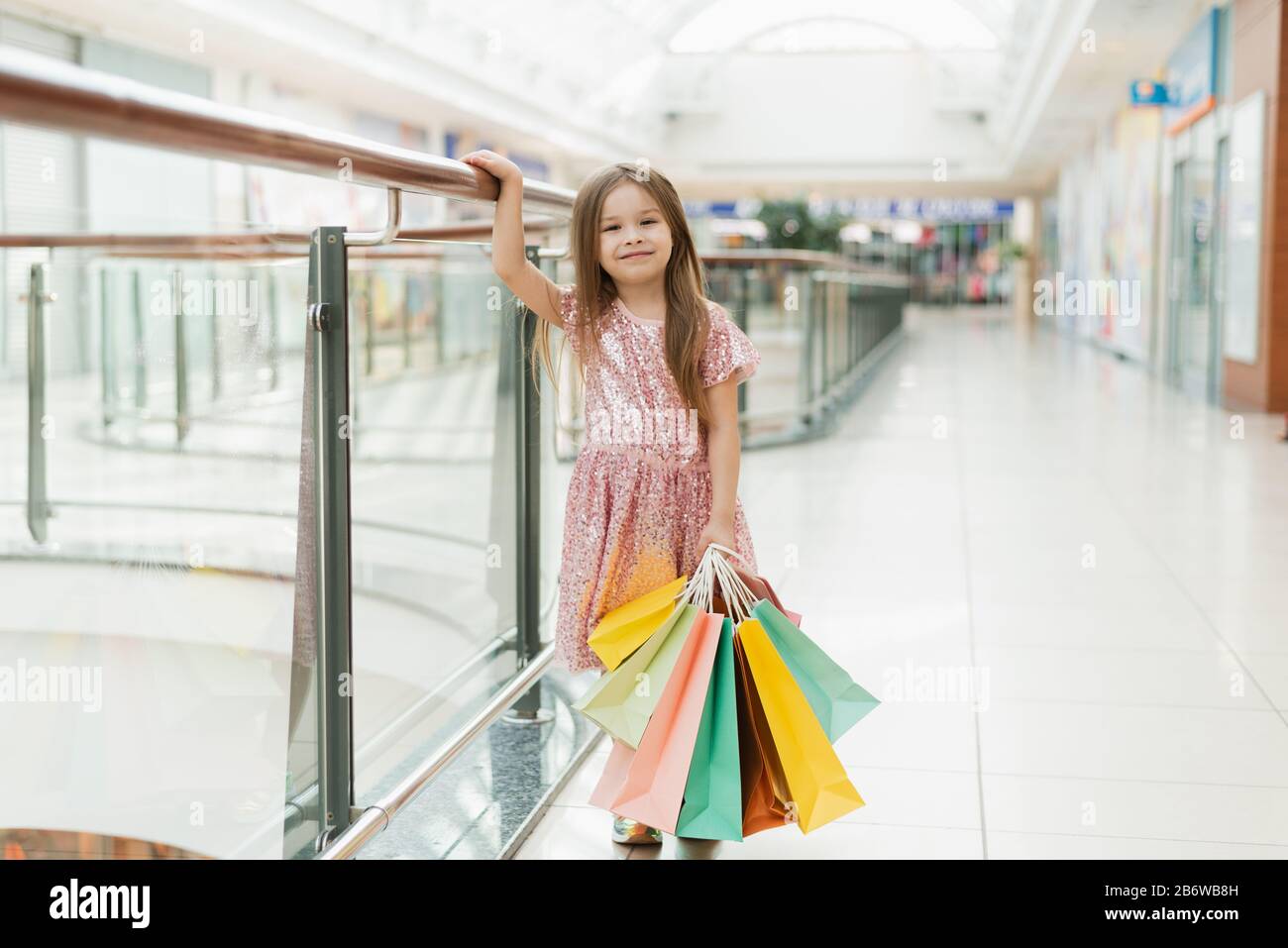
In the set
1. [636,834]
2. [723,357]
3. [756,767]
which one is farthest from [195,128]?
[636,834]

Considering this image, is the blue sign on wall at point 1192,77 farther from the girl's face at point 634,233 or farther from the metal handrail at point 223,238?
the girl's face at point 634,233

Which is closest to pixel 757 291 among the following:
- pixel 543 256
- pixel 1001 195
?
pixel 543 256

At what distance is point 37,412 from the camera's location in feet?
15.1

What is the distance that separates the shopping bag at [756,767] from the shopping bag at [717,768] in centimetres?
3

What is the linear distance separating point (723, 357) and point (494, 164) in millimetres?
446

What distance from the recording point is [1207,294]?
11.0 metres

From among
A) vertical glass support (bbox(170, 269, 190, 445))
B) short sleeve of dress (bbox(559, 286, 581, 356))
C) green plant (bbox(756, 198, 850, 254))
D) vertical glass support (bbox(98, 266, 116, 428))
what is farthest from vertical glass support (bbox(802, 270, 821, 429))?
green plant (bbox(756, 198, 850, 254))

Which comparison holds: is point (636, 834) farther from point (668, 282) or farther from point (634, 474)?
point (668, 282)

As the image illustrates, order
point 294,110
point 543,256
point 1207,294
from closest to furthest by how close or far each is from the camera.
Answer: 1. point 543,256
2. point 1207,294
3. point 294,110

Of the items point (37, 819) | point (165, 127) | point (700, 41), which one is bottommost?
point (37, 819)

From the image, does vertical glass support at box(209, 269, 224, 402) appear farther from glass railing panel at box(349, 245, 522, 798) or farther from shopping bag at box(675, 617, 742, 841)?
shopping bag at box(675, 617, 742, 841)

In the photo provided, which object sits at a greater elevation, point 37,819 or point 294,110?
point 294,110

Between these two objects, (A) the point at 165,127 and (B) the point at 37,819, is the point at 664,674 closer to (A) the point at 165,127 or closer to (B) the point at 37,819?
(A) the point at 165,127
